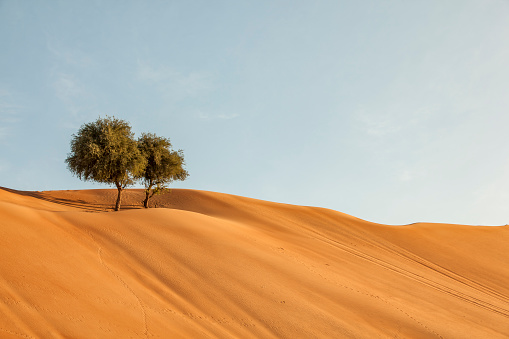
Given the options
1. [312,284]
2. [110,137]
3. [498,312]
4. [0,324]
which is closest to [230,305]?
[312,284]

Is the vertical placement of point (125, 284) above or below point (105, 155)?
below

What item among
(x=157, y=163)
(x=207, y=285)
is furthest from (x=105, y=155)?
(x=207, y=285)

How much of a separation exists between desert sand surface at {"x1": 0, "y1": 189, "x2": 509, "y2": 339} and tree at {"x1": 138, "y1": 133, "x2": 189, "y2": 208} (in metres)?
13.6

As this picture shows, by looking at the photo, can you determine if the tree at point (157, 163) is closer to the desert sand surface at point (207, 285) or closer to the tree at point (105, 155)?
the tree at point (105, 155)

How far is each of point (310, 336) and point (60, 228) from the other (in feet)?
24.4

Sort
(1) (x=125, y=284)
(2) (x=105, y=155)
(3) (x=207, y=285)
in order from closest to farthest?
(1) (x=125, y=284), (3) (x=207, y=285), (2) (x=105, y=155)

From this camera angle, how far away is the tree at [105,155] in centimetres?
2491

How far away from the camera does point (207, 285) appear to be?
1030cm

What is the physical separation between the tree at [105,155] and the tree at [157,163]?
279 centimetres

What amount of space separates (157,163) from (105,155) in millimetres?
4816

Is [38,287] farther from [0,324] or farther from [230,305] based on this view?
[230,305]

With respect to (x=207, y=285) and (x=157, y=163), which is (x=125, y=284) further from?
(x=157, y=163)

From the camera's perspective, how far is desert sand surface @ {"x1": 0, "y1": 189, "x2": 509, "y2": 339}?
303 inches

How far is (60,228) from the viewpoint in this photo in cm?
1146
